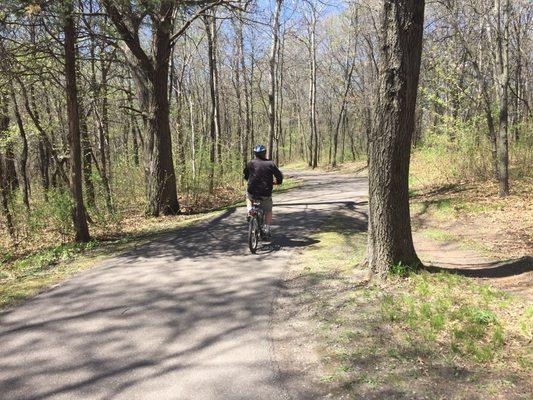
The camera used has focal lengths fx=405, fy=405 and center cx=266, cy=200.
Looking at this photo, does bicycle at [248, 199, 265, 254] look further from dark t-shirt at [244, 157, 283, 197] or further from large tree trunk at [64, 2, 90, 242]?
large tree trunk at [64, 2, 90, 242]

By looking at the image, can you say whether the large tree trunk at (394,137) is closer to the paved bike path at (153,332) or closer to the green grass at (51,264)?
the paved bike path at (153,332)

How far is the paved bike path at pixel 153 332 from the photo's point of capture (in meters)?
3.63

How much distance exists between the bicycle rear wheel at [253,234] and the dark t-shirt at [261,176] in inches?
25.7

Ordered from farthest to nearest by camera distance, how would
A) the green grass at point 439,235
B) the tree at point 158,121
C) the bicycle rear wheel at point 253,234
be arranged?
the tree at point 158,121
the green grass at point 439,235
the bicycle rear wheel at point 253,234

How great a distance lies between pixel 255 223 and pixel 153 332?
12.2 ft

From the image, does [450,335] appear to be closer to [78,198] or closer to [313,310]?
[313,310]

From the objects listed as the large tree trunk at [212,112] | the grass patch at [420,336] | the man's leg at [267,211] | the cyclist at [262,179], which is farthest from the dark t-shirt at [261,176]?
the large tree trunk at [212,112]

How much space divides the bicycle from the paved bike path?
247 millimetres

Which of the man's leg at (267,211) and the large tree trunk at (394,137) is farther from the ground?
the large tree trunk at (394,137)

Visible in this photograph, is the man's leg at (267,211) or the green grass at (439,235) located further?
the green grass at (439,235)

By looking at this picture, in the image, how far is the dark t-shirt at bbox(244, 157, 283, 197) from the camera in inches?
330

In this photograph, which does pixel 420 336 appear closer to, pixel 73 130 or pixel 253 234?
pixel 253 234

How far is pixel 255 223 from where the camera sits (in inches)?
319

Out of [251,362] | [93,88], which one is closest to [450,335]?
[251,362]
